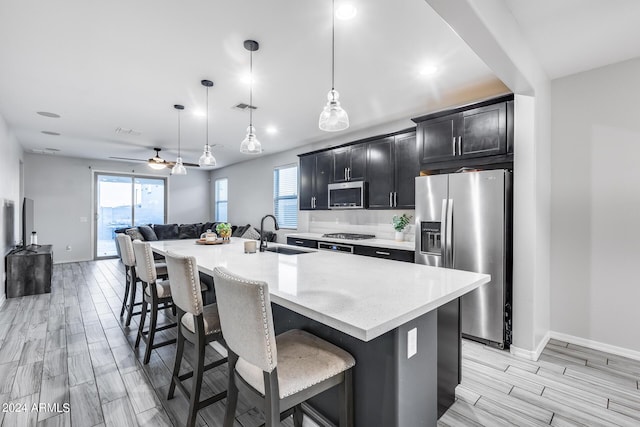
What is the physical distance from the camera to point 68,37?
7.73 ft

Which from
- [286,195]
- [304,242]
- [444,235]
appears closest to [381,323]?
[444,235]

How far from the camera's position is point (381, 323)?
3.45ft

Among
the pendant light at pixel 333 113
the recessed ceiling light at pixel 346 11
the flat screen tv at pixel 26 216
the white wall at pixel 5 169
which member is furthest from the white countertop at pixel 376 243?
the flat screen tv at pixel 26 216

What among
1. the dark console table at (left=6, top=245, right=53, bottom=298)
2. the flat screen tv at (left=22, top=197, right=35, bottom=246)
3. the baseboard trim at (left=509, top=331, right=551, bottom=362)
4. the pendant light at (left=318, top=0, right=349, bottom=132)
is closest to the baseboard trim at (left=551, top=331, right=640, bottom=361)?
the baseboard trim at (left=509, top=331, right=551, bottom=362)

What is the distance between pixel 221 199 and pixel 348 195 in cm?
601

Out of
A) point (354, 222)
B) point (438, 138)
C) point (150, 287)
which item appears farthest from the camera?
point (354, 222)

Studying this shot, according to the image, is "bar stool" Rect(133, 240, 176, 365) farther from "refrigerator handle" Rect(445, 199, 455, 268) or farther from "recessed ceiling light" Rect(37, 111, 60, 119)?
"recessed ceiling light" Rect(37, 111, 60, 119)

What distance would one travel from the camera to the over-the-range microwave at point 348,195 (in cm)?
449

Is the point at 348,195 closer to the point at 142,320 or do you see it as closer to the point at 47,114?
the point at 142,320

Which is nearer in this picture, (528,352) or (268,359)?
(268,359)

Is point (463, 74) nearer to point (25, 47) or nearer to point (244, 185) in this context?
point (25, 47)

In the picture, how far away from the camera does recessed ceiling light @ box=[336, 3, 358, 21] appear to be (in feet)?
6.40

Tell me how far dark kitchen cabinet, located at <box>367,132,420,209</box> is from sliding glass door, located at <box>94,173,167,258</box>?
7.31 meters

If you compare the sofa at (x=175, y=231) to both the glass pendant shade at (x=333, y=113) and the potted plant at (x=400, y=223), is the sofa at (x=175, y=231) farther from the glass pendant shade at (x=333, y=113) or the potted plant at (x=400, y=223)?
the glass pendant shade at (x=333, y=113)
